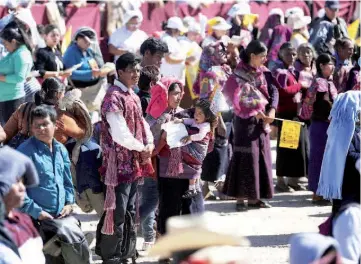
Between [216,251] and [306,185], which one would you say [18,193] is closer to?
[216,251]

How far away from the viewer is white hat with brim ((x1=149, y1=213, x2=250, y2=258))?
170 inches

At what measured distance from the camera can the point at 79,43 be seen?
11695 millimetres

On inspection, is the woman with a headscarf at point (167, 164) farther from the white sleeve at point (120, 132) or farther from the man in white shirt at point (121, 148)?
the white sleeve at point (120, 132)

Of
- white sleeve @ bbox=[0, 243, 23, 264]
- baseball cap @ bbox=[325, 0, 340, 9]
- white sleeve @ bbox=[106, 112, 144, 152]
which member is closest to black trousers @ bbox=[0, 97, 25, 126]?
white sleeve @ bbox=[106, 112, 144, 152]

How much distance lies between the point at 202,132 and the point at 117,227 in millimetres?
1004

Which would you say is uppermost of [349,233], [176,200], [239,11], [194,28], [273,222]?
[239,11]

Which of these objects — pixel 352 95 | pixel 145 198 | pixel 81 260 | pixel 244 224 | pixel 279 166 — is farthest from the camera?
pixel 279 166

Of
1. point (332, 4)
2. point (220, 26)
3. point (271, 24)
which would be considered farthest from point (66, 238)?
point (271, 24)

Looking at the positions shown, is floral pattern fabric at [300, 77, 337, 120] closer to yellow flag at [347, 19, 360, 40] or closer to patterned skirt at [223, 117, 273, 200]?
patterned skirt at [223, 117, 273, 200]

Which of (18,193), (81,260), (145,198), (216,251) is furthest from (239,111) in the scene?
(216,251)

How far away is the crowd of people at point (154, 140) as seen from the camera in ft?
22.2

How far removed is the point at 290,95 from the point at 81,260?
4.53 metres

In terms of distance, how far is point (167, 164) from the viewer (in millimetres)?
8172

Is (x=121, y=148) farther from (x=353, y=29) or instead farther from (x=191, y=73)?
(x=353, y=29)
